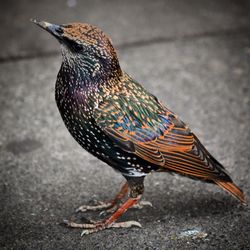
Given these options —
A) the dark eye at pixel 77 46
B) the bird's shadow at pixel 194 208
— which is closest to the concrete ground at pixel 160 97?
the bird's shadow at pixel 194 208

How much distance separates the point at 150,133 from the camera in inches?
141

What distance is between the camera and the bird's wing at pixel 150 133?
3.48 meters

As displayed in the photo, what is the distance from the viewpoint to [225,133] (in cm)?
489

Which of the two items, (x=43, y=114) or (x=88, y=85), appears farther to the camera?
(x=43, y=114)

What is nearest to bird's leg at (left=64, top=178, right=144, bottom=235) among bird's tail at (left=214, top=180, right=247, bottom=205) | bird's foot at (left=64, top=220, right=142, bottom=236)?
bird's foot at (left=64, top=220, right=142, bottom=236)

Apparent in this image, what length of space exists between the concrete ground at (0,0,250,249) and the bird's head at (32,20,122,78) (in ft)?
3.81

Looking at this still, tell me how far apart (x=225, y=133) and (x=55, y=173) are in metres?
1.65

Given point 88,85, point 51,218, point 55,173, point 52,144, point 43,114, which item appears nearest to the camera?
point 88,85

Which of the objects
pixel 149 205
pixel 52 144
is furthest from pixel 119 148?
pixel 52 144

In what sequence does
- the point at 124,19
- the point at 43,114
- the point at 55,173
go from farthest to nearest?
1. the point at 124,19
2. the point at 43,114
3. the point at 55,173

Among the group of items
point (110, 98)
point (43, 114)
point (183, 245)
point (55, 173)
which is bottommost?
point (183, 245)

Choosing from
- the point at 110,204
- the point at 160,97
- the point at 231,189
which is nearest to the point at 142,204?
the point at 110,204

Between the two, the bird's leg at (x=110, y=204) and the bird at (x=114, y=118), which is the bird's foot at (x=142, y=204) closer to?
the bird's leg at (x=110, y=204)

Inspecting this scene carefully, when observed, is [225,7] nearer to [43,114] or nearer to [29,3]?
[29,3]
